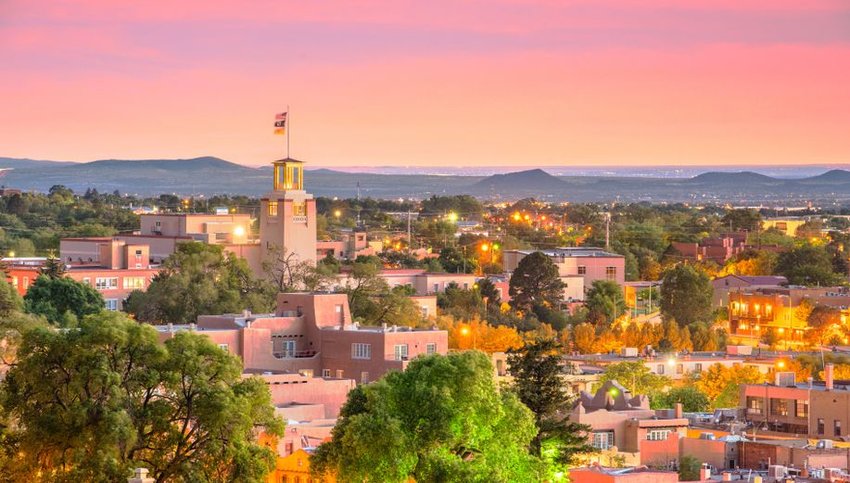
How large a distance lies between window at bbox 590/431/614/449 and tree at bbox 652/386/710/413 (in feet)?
38.4

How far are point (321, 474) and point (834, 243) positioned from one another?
124328 mm

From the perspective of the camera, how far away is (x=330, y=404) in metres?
62.7

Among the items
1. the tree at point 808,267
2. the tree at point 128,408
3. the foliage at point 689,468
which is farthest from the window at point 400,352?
the tree at point 808,267

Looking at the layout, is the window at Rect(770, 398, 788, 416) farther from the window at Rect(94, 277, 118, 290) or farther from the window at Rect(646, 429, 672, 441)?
the window at Rect(94, 277, 118, 290)

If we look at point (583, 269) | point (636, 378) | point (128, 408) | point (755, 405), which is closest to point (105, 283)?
point (636, 378)

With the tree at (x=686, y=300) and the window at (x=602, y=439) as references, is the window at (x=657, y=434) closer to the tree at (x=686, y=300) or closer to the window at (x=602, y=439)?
the window at (x=602, y=439)

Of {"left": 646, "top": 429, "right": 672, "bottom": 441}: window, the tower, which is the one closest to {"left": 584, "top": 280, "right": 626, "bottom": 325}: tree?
the tower

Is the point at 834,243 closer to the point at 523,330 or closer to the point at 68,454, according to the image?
the point at 523,330

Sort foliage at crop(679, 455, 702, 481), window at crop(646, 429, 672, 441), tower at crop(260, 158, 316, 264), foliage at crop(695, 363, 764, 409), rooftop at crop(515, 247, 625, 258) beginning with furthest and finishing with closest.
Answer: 1. rooftop at crop(515, 247, 625, 258)
2. tower at crop(260, 158, 316, 264)
3. foliage at crop(695, 363, 764, 409)
4. window at crop(646, 429, 672, 441)
5. foliage at crop(679, 455, 702, 481)

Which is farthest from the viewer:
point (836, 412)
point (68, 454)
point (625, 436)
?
point (836, 412)

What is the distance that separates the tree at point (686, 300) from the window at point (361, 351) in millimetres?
41950

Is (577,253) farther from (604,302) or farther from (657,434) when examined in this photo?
(657,434)

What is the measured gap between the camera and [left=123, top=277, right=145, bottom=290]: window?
102 meters

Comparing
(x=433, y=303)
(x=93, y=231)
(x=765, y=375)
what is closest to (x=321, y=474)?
(x=765, y=375)
